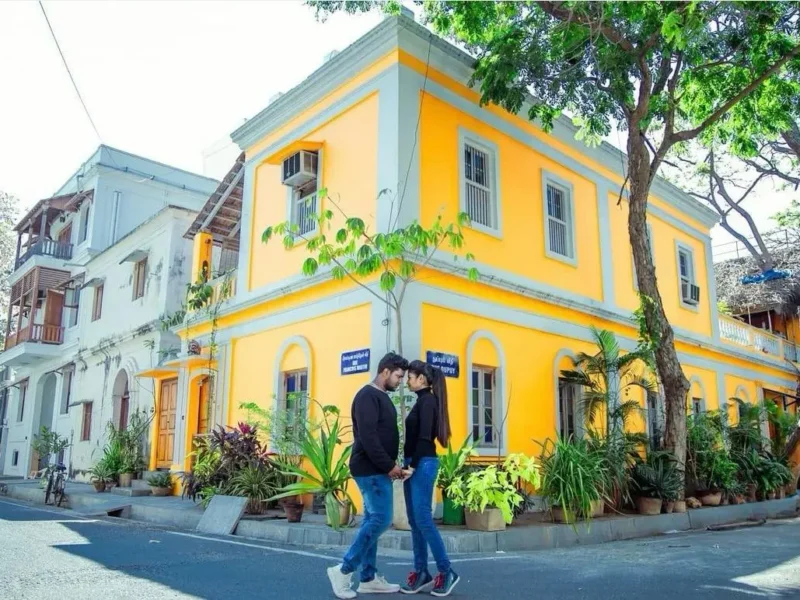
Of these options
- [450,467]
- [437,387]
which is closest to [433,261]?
[450,467]

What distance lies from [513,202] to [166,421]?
346 inches

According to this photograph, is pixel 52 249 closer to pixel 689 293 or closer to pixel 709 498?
pixel 689 293

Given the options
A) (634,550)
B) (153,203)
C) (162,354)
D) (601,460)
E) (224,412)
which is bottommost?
(634,550)

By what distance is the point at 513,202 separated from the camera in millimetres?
12273

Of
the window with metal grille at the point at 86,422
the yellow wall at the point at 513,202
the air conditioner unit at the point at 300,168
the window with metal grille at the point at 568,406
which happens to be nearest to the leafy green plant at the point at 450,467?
the yellow wall at the point at 513,202

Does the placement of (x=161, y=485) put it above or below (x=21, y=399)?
below

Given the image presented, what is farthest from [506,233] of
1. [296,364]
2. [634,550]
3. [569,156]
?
[634,550]

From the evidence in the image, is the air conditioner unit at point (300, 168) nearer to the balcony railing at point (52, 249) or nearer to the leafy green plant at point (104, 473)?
the leafy green plant at point (104, 473)

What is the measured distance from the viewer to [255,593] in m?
4.92

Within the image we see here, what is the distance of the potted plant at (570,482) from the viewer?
8.80 metres

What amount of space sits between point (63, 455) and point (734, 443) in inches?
662

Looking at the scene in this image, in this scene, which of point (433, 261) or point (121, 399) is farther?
point (121, 399)

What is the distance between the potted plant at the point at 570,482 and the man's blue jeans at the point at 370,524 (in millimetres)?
4437

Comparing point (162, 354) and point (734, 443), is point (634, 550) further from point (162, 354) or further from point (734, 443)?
point (162, 354)
